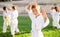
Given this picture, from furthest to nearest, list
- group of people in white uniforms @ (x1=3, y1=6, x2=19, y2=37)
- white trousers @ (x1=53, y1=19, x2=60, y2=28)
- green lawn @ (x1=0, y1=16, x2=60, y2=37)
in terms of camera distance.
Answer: white trousers @ (x1=53, y1=19, x2=60, y2=28)
green lawn @ (x1=0, y1=16, x2=60, y2=37)
group of people in white uniforms @ (x1=3, y1=6, x2=19, y2=37)

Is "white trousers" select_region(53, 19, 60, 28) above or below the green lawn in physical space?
above

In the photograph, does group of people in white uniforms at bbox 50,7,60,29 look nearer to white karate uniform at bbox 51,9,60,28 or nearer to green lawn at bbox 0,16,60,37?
white karate uniform at bbox 51,9,60,28

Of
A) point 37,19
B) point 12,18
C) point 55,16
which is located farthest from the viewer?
point 55,16

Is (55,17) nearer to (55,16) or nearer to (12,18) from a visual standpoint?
(55,16)

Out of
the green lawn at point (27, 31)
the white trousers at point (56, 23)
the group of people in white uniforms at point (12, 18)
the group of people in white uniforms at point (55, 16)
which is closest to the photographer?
the group of people in white uniforms at point (12, 18)

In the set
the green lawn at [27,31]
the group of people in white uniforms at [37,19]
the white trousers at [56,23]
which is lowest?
the green lawn at [27,31]

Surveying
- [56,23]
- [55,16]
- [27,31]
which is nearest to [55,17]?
[55,16]

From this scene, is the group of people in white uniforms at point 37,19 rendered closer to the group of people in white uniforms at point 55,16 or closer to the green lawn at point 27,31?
the green lawn at point 27,31

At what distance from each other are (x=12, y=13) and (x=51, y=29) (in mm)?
1205

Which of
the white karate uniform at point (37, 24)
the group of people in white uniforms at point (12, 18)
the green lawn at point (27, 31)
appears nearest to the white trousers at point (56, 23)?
the green lawn at point (27, 31)

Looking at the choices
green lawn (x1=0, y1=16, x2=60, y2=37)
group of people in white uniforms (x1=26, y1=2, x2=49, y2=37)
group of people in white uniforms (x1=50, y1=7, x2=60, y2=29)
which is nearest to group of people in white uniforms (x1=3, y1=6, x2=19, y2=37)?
green lawn (x1=0, y1=16, x2=60, y2=37)

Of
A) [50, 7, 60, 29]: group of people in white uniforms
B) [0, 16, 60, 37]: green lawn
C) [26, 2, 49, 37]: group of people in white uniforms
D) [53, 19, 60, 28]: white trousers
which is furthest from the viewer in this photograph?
[53, 19, 60, 28]: white trousers

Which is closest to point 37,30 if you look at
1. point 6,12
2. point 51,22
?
point 6,12

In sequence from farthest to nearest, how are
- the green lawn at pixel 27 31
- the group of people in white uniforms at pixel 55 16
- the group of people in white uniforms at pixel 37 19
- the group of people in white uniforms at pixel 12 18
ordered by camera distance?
the group of people in white uniforms at pixel 55 16
the green lawn at pixel 27 31
the group of people in white uniforms at pixel 12 18
the group of people in white uniforms at pixel 37 19
